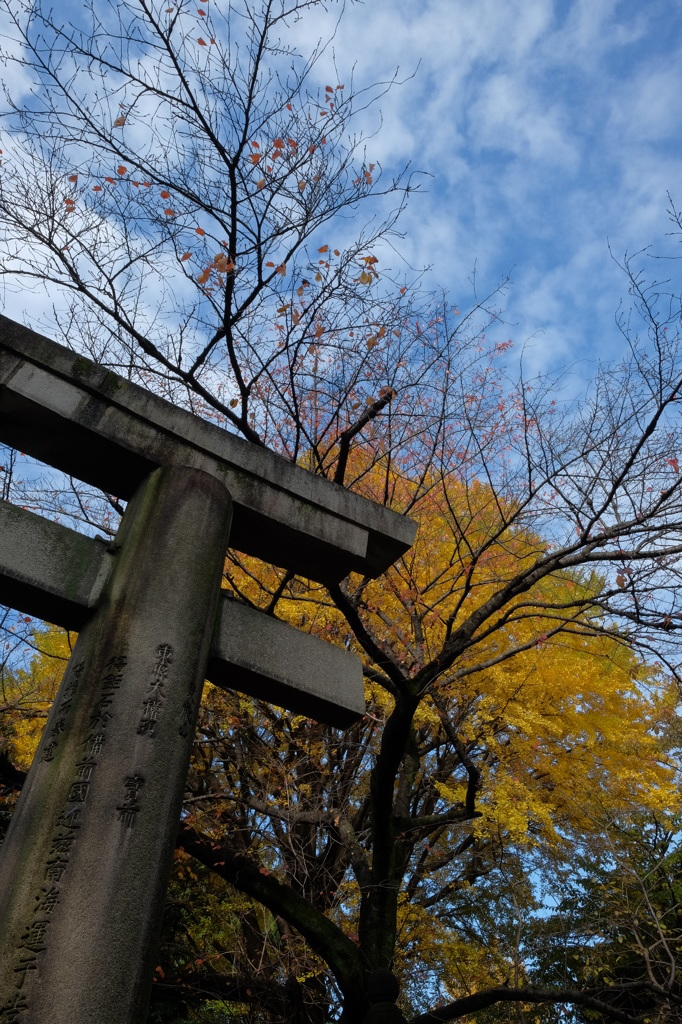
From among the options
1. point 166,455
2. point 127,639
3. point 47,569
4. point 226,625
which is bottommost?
point 127,639

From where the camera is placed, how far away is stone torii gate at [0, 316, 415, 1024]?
281cm

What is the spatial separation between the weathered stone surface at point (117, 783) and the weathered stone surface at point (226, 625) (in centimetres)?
15

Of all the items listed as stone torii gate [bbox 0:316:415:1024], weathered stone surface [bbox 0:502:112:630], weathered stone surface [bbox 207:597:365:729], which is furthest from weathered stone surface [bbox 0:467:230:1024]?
weathered stone surface [bbox 207:597:365:729]

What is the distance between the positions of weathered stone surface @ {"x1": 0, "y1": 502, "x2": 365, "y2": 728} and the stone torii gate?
0.04 ft

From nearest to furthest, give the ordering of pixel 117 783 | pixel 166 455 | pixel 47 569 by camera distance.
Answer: pixel 117 783
pixel 47 569
pixel 166 455

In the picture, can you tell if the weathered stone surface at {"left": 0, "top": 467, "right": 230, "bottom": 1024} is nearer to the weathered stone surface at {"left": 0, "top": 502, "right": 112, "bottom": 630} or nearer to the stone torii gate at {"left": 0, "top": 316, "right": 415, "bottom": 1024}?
Answer: the stone torii gate at {"left": 0, "top": 316, "right": 415, "bottom": 1024}

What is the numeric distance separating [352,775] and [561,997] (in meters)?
4.29

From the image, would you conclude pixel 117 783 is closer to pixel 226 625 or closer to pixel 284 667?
pixel 226 625

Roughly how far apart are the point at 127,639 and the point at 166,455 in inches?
50.3

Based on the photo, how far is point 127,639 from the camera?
3.58m

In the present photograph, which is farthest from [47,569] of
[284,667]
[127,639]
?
[284,667]

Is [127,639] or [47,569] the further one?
[47,569]

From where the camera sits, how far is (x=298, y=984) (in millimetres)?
9633

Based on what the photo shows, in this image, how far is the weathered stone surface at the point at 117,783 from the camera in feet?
8.92
